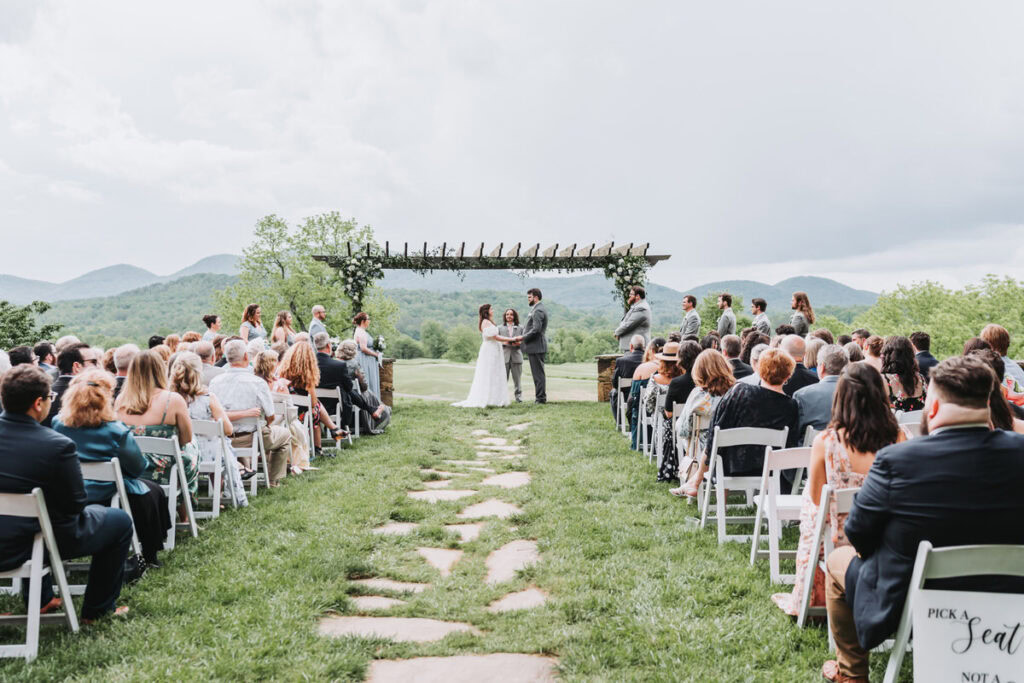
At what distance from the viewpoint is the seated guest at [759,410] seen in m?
5.09

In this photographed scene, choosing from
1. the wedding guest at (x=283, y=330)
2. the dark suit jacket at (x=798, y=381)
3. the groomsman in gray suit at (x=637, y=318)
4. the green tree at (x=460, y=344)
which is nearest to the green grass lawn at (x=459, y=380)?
the green tree at (x=460, y=344)

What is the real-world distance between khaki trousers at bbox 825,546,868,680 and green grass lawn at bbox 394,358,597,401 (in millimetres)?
11841

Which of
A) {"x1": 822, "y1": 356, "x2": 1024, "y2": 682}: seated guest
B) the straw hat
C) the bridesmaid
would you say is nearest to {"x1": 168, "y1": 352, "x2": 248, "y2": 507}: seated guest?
the straw hat

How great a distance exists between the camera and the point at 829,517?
10.3 feet

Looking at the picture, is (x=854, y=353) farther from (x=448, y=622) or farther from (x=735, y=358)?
(x=448, y=622)

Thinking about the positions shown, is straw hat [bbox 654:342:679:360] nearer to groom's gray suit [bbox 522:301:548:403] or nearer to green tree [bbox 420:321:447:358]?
groom's gray suit [bbox 522:301:548:403]

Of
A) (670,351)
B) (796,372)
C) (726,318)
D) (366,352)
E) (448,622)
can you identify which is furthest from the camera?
(366,352)

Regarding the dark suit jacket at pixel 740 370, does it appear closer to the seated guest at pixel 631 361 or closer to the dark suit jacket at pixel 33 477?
the seated guest at pixel 631 361

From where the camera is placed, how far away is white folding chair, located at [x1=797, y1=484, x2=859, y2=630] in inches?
117

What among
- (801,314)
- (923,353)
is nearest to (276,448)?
(923,353)

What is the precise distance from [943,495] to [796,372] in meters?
4.14

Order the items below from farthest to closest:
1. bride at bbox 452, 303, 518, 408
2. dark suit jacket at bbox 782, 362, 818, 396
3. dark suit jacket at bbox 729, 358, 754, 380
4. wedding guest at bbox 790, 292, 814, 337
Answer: bride at bbox 452, 303, 518, 408 < wedding guest at bbox 790, 292, 814, 337 < dark suit jacket at bbox 729, 358, 754, 380 < dark suit jacket at bbox 782, 362, 818, 396

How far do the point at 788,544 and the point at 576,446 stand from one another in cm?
408

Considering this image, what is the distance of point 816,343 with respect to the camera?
21.8 feet
